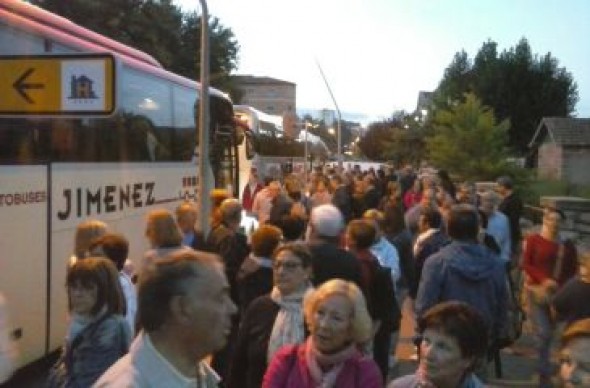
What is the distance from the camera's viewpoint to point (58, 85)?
6996 mm

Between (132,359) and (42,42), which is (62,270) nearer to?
(42,42)

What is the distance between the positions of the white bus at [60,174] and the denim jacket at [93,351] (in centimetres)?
274

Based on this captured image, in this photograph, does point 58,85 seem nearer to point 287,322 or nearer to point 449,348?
point 287,322

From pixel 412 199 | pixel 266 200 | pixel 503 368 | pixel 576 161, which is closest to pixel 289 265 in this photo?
pixel 503 368

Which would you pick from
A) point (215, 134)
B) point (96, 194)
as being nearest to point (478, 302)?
point (96, 194)

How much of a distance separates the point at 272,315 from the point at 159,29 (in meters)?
36.3

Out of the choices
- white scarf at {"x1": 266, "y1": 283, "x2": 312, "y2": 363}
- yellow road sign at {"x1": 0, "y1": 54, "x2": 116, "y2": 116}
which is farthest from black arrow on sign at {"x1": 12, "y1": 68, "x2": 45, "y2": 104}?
white scarf at {"x1": 266, "y1": 283, "x2": 312, "y2": 363}

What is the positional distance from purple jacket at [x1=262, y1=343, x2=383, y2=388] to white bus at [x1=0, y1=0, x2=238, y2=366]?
3.45m

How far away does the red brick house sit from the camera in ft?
171

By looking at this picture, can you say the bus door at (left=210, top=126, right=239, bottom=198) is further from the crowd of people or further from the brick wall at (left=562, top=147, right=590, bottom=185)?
the brick wall at (left=562, top=147, right=590, bottom=185)

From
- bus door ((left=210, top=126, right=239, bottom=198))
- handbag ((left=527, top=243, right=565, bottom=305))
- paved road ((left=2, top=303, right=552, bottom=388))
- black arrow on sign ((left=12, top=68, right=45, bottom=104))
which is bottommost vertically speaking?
paved road ((left=2, top=303, right=552, bottom=388))

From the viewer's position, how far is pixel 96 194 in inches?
389

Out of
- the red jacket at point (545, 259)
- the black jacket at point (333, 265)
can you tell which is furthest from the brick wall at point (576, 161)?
the black jacket at point (333, 265)

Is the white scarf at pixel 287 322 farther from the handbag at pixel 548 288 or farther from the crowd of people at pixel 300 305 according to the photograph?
the handbag at pixel 548 288
